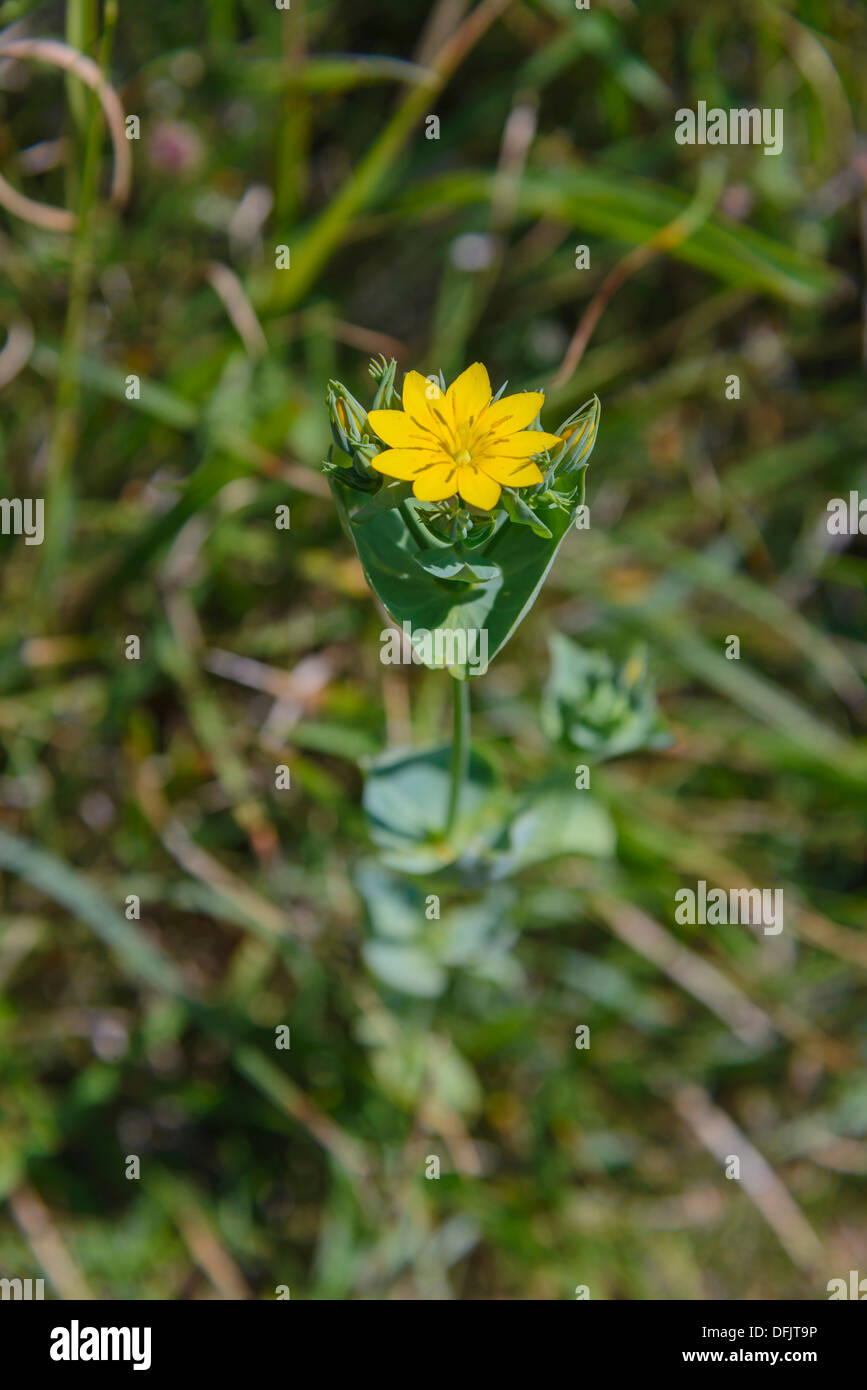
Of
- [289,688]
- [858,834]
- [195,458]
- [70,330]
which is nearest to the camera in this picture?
[70,330]

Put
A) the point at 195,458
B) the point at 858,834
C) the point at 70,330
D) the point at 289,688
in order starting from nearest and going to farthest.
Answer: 1. the point at 70,330
2. the point at 195,458
3. the point at 289,688
4. the point at 858,834

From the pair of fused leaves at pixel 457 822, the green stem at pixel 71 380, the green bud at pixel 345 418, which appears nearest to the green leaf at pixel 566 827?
the pair of fused leaves at pixel 457 822

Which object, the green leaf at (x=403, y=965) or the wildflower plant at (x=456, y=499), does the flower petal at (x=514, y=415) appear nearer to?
the wildflower plant at (x=456, y=499)

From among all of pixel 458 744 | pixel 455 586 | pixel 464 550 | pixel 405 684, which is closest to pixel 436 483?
pixel 464 550

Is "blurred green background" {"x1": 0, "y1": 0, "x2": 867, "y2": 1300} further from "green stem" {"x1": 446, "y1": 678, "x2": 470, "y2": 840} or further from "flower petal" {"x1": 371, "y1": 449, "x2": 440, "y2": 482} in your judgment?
"flower petal" {"x1": 371, "y1": 449, "x2": 440, "y2": 482}

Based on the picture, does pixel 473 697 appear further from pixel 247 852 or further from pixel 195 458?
pixel 195 458

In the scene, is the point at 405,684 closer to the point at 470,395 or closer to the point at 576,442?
the point at 470,395
